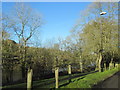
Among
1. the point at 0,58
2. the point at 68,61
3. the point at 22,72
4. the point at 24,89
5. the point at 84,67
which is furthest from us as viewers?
the point at 84,67

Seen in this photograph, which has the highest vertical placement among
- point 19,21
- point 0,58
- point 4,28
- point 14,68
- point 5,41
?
point 19,21

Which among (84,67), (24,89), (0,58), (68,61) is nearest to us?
(24,89)

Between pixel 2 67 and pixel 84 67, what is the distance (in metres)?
16.7

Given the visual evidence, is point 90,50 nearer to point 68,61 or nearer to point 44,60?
point 68,61

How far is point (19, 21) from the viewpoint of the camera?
1667 centimetres

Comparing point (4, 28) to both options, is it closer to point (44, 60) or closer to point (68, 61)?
point (44, 60)

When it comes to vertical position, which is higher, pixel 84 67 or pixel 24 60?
pixel 24 60

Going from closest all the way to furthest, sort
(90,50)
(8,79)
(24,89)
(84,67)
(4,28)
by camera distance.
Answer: (24,89), (8,79), (4,28), (90,50), (84,67)

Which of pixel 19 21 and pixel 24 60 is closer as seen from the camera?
pixel 24 60

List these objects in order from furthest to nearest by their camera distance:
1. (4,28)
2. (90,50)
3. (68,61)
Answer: (90,50), (68,61), (4,28)

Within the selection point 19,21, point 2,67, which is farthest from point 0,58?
point 19,21

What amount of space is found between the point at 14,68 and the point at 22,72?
104 cm

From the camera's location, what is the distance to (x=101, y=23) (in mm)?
20391

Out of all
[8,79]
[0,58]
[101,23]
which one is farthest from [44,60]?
[101,23]
